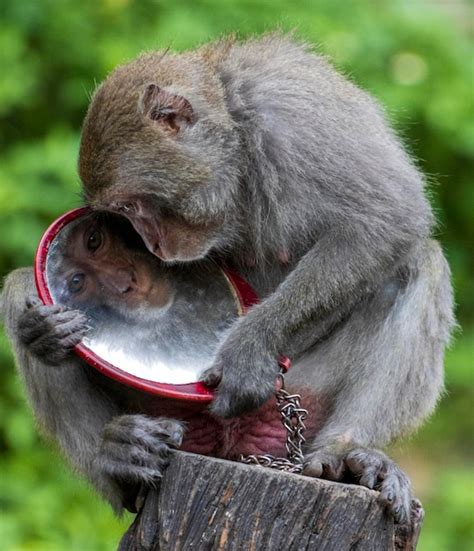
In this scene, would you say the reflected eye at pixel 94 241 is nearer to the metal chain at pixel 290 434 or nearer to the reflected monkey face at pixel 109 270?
the reflected monkey face at pixel 109 270

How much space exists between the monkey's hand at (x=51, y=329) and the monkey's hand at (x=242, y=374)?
503 millimetres

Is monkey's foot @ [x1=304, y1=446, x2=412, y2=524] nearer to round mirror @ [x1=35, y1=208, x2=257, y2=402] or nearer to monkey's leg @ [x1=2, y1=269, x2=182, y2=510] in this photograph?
round mirror @ [x1=35, y1=208, x2=257, y2=402]

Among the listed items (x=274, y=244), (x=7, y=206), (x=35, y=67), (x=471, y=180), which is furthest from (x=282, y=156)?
(x=471, y=180)

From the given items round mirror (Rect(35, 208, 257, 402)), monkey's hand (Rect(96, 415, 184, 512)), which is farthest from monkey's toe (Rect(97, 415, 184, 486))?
round mirror (Rect(35, 208, 257, 402))

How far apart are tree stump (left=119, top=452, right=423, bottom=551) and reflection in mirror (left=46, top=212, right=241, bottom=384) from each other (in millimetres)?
706

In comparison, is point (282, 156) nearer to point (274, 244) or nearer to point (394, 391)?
point (274, 244)

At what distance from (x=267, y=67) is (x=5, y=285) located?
137cm

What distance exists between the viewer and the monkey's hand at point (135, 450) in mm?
4160

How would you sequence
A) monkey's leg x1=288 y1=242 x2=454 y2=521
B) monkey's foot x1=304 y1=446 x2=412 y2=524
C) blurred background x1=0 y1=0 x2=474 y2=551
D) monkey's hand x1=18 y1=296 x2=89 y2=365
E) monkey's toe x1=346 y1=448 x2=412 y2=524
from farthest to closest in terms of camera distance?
1. blurred background x1=0 y1=0 x2=474 y2=551
2. monkey's leg x1=288 y1=242 x2=454 y2=521
3. monkey's hand x1=18 y1=296 x2=89 y2=365
4. monkey's foot x1=304 y1=446 x2=412 y2=524
5. monkey's toe x1=346 y1=448 x2=412 y2=524

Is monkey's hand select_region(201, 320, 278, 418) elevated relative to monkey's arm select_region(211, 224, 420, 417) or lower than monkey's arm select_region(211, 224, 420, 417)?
lower

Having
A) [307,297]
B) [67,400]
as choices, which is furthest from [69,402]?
[307,297]

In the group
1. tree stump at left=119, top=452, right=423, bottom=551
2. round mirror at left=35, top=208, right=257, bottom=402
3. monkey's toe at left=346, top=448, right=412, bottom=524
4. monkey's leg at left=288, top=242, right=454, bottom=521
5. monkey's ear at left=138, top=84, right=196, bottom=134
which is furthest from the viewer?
monkey's leg at left=288, top=242, right=454, bottom=521

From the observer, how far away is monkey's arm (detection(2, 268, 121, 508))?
4754 mm

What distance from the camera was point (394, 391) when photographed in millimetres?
4734
